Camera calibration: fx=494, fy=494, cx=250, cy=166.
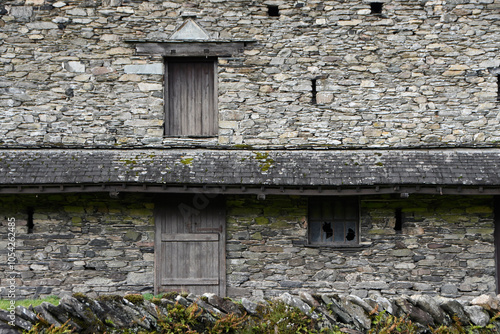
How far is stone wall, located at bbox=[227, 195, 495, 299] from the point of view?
8727 millimetres

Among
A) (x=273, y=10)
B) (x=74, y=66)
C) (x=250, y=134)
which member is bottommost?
(x=250, y=134)

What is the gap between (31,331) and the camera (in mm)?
4164

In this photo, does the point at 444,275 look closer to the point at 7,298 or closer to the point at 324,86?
the point at 324,86

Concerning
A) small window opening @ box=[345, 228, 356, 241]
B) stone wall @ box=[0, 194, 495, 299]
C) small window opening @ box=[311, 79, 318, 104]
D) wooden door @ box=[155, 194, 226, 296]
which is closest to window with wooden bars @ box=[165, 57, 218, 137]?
wooden door @ box=[155, 194, 226, 296]

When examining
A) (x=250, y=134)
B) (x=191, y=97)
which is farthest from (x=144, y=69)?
(x=250, y=134)

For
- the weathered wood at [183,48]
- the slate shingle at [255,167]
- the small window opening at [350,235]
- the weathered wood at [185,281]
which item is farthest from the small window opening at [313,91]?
the weathered wood at [185,281]

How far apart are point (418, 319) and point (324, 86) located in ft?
17.1

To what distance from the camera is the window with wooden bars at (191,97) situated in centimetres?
936

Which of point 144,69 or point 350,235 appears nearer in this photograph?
point 350,235

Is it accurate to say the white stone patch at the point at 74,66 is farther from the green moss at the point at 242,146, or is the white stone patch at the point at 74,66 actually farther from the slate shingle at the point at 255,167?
the green moss at the point at 242,146

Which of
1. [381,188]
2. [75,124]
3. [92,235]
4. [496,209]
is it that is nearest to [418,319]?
[381,188]

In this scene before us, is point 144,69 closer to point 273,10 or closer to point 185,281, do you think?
point 273,10

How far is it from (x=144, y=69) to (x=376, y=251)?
5389 mm

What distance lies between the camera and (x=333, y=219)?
9125 mm
